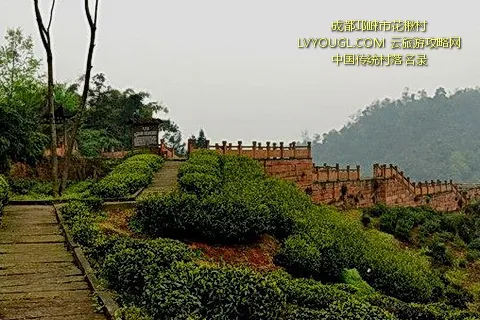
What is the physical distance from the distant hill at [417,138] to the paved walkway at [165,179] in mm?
60240

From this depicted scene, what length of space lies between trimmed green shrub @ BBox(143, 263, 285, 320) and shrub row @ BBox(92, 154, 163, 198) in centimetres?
797

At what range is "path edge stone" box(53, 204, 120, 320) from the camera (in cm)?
602

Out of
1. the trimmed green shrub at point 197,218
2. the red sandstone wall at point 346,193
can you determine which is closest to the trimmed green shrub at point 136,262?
the trimmed green shrub at point 197,218

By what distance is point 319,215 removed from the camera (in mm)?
14922

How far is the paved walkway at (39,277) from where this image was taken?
6.12 meters

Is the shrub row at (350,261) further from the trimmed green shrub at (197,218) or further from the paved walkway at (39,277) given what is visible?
the paved walkway at (39,277)

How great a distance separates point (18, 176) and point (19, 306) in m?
14.3

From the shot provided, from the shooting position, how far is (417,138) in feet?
293

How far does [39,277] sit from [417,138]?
8812 centimetres

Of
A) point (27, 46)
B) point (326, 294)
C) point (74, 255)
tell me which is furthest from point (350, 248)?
point (27, 46)

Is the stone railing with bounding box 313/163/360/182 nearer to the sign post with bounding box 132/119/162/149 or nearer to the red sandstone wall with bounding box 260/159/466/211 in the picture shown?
the red sandstone wall with bounding box 260/159/466/211

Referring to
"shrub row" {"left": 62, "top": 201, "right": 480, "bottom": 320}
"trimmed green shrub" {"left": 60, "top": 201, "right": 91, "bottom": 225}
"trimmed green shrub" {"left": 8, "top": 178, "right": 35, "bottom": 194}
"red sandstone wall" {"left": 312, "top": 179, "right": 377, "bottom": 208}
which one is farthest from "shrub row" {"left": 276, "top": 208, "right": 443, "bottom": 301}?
"red sandstone wall" {"left": 312, "top": 179, "right": 377, "bottom": 208}

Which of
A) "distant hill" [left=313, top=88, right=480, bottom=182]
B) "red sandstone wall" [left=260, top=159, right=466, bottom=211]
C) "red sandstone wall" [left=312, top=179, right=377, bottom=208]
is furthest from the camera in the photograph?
"distant hill" [left=313, top=88, right=480, bottom=182]

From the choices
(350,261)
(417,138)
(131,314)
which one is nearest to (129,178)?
(350,261)
